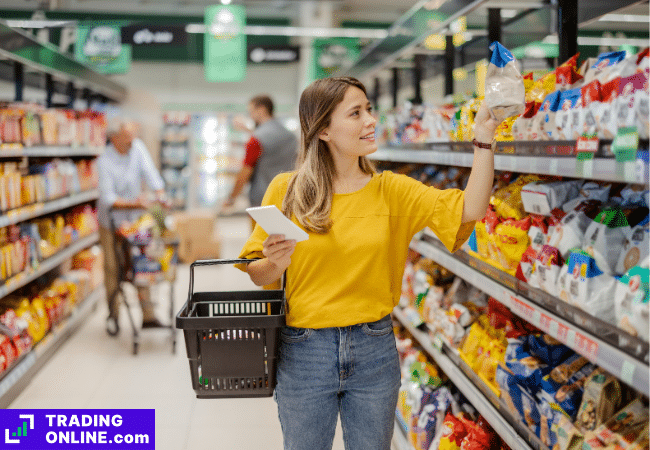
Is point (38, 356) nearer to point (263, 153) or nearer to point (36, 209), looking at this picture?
point (36, 209)

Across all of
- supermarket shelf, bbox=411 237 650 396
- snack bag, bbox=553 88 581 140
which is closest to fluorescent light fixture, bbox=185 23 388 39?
supermarket shelf, bbox=411 237 650 396

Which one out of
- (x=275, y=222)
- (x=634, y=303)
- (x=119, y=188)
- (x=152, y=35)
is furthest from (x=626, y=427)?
(x=152, y=35)

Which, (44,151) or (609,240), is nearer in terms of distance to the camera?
(609,240)

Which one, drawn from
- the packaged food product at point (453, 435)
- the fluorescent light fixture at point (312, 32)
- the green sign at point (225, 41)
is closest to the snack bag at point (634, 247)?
the packaged food product at point (453, 435)

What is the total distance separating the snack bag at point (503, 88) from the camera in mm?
1489

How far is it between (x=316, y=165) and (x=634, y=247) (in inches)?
35.5

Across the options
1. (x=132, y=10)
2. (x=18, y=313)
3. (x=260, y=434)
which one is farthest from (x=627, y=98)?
(x=132, y=10)

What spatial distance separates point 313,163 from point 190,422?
230cm

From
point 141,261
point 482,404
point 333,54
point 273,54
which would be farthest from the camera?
point 333,54

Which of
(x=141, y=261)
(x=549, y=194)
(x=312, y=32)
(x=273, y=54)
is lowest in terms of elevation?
(x=141, y=261)

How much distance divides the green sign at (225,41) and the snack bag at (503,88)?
781 centimetres

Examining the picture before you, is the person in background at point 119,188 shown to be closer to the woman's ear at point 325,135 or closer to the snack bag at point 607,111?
the woman's ear at point 325,135

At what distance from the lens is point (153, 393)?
3.92m

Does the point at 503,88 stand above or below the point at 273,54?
below
